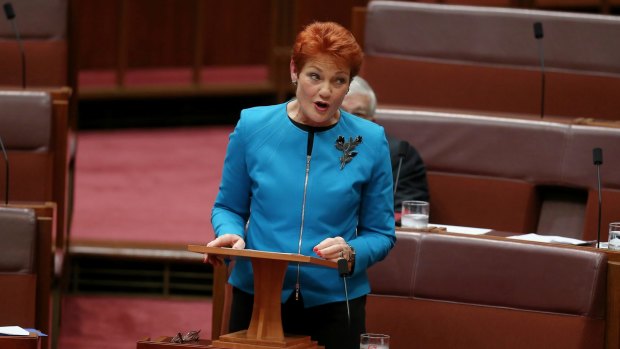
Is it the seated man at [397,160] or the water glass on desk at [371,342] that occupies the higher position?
the seated man at [397,160]

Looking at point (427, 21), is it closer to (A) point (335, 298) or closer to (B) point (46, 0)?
(B) point (46, 0)

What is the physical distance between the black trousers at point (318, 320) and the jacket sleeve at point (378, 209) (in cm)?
4

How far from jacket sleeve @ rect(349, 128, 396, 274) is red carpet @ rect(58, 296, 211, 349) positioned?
0.79 m

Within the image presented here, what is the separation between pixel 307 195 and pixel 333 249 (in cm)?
6

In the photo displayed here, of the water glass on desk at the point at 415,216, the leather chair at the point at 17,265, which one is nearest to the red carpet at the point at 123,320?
the leather chair at the point at 17,265

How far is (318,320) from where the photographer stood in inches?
34.4

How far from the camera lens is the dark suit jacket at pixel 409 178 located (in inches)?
56.6

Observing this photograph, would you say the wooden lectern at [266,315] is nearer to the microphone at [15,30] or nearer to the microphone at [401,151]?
the microphone at [401,151]

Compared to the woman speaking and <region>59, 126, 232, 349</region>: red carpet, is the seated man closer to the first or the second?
<region>59, 126, 232, 349</region>: red carpet

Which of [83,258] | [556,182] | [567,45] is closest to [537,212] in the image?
[556,182]

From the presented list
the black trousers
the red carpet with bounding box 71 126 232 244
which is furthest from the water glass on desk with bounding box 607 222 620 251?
the red carpet with bounding box 71 126 232 244

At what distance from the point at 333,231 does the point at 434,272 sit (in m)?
0.39

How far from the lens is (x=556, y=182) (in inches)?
58.1

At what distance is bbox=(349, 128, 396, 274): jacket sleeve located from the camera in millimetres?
861
